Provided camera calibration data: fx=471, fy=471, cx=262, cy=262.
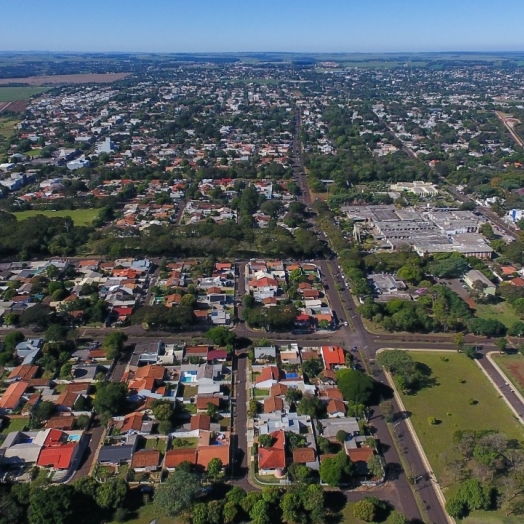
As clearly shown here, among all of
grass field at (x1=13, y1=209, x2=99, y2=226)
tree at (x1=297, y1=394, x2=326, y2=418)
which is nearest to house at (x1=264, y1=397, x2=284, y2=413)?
tree at (x1=297, y1=394, x2=326, y2=418)

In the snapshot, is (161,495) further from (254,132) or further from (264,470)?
(254,132)

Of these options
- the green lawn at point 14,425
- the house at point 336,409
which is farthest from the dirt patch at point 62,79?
the house at point 336,409

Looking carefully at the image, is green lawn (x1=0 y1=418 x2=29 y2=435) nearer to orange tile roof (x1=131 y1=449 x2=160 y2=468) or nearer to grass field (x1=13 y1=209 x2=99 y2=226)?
orange tile roof (x1=131 y1=449 x2=160 y2=468)

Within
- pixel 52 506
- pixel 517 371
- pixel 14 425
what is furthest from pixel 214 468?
pixel 517 371

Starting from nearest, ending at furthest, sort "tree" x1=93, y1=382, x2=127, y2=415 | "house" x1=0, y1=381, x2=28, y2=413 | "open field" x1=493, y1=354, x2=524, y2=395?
"tree" x1=93, y1=382, x2=127, y2=415 < "house" x1=0, y1=381, x2=28, y2=413 < "open field" x1=493, y1=354, x2=524, y2=395

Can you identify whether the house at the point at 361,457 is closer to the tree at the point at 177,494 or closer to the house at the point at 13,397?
the tree at the point at 177,494

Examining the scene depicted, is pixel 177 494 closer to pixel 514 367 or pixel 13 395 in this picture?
pixel 13 395
